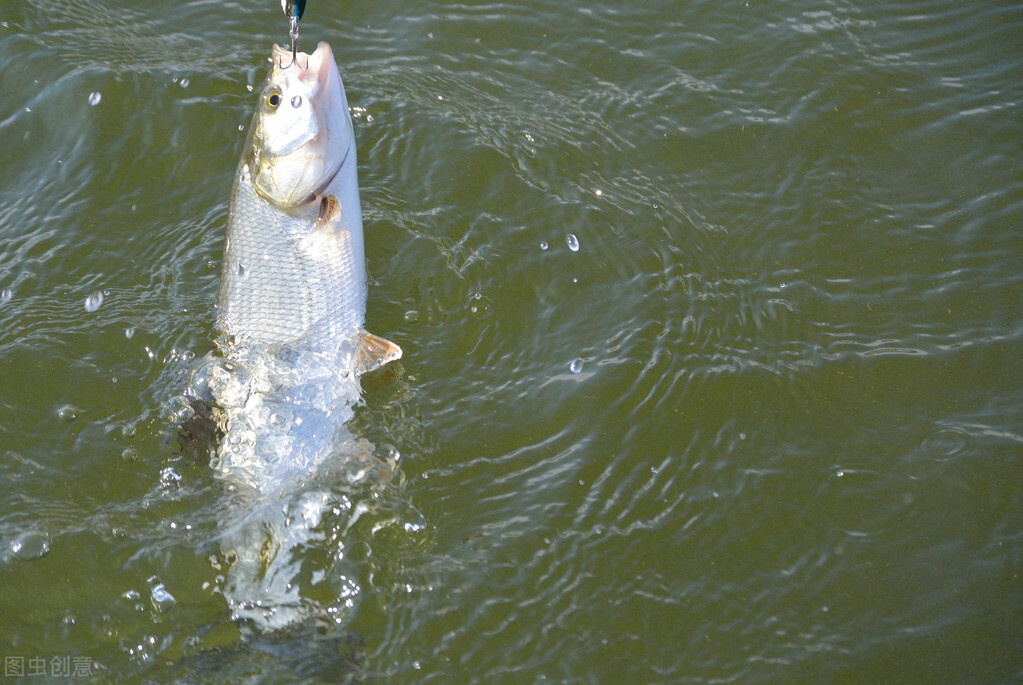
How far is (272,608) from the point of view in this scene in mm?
3486

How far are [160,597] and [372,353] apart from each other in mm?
1225

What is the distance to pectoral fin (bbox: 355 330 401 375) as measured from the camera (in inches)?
152

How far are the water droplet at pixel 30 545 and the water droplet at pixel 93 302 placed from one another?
1.11 metres

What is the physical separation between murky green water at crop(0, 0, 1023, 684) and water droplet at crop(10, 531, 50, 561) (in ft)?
0.04

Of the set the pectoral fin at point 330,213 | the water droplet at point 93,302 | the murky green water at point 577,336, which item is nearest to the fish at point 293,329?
the pectoral fin at point 330,213

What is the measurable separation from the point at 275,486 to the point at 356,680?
0.78 meters

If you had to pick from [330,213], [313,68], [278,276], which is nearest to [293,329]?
[278,276]

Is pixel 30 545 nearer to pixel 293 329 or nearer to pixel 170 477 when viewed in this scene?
pixel 170 477

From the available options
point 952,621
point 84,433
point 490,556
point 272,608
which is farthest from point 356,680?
point 952,621

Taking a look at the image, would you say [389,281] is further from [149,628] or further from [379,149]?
[149,628]

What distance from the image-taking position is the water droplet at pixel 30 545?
368cm

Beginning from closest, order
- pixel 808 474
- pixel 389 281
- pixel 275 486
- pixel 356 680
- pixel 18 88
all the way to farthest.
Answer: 1. pixel 356 680
2. pixel 275 486
3. pixel 808 474
4. pixel 389 281
5. pixel 18 88

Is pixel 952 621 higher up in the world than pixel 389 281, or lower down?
lower down

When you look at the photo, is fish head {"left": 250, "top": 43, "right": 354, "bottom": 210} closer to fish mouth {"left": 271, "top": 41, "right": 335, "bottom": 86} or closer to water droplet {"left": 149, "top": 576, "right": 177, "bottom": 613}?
fish mouth {"left": 271, "top": 41, "right": 335, "bottom": 86}
